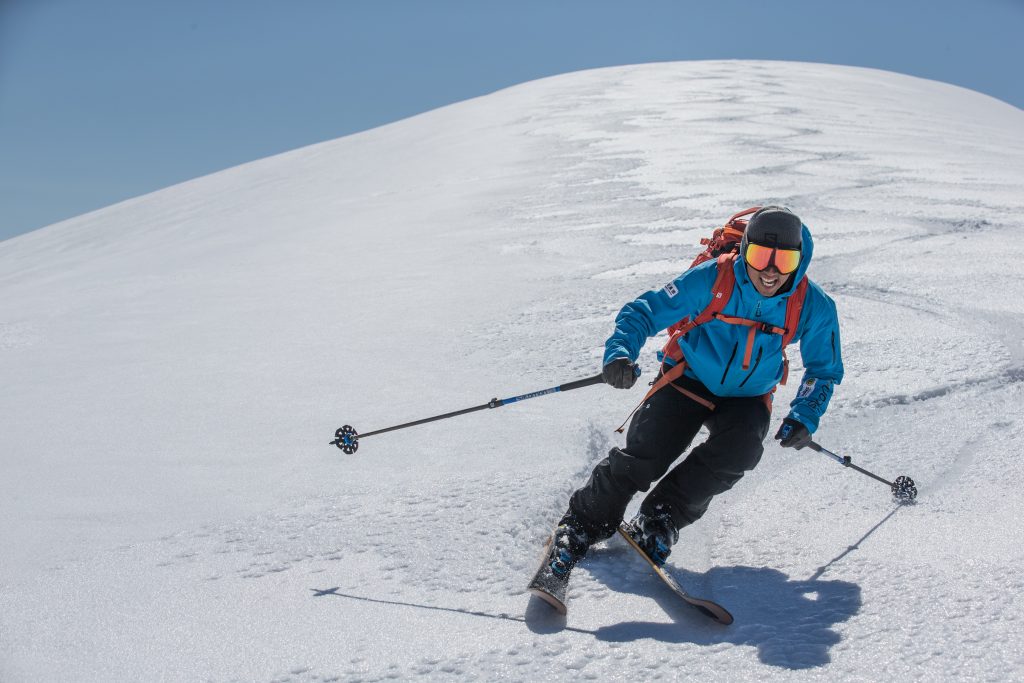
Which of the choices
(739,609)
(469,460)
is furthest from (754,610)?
(469,460)

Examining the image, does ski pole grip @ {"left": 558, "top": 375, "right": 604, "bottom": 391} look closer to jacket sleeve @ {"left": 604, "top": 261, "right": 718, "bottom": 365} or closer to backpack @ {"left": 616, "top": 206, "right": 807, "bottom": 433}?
jacket sleeve @ {"left": 604, "top": 261, "right": 718, "bottom": 365}

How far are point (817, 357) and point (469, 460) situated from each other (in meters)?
1.37

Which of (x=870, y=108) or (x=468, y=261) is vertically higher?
(x=870, y=108)

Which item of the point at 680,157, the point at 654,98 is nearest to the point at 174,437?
the point at 680,157

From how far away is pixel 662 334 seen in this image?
14.3ft

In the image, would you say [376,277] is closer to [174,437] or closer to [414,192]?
[174,437]

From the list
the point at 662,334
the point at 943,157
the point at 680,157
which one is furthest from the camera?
the point at 680,157

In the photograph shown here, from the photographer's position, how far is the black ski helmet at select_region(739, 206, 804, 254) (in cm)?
230

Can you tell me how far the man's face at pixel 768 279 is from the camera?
2314mm

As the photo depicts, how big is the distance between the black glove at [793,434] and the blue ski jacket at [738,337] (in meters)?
0.02

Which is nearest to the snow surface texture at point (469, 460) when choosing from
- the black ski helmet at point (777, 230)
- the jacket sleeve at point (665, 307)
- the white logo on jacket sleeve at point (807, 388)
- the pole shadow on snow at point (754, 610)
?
the pole shadow on snow at point (754, 610)

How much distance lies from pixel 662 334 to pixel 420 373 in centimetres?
140

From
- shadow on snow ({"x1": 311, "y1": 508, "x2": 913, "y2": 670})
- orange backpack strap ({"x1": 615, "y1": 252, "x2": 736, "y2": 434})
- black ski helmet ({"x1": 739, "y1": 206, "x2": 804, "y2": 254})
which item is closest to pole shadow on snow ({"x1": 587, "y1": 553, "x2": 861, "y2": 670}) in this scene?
shadow on snow ({"x1": 311, "y1": 508, "x2": 913, "y2": 670})

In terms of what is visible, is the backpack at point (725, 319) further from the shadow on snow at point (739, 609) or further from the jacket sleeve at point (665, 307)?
the shadow on snow at point (739, 609)
